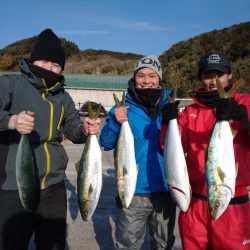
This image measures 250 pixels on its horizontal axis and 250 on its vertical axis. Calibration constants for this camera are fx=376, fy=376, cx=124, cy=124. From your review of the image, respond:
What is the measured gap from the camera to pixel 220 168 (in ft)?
9.85

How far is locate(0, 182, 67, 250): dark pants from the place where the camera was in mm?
3168

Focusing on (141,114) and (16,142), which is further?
(141,114)

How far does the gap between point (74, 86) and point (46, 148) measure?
38.3 meters

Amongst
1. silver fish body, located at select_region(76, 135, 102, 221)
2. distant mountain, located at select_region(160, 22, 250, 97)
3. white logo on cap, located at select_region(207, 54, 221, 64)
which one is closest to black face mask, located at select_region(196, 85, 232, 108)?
white logo on cap, located at select_region(207, 54, 221, 64)

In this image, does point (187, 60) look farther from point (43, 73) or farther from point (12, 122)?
point (12, 122)

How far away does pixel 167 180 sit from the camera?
334 cm

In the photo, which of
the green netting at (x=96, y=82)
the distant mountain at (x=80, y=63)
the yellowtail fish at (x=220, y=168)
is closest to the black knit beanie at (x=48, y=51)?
the yellowtail fish at (x=220, y=168)

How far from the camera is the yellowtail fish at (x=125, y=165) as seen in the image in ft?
11.3

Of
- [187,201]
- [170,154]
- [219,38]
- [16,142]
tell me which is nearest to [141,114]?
[170,154]

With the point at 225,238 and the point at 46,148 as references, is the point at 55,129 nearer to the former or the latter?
the point at 46,148

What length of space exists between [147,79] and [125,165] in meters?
0.95

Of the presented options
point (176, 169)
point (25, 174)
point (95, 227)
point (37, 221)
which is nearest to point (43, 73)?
point (25, 174)

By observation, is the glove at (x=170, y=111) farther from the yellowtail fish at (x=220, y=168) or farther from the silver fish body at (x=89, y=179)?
the silver fish body at (x=89, y=179)

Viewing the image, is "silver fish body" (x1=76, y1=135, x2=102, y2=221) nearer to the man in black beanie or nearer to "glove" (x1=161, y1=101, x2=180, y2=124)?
the man in black beanie
